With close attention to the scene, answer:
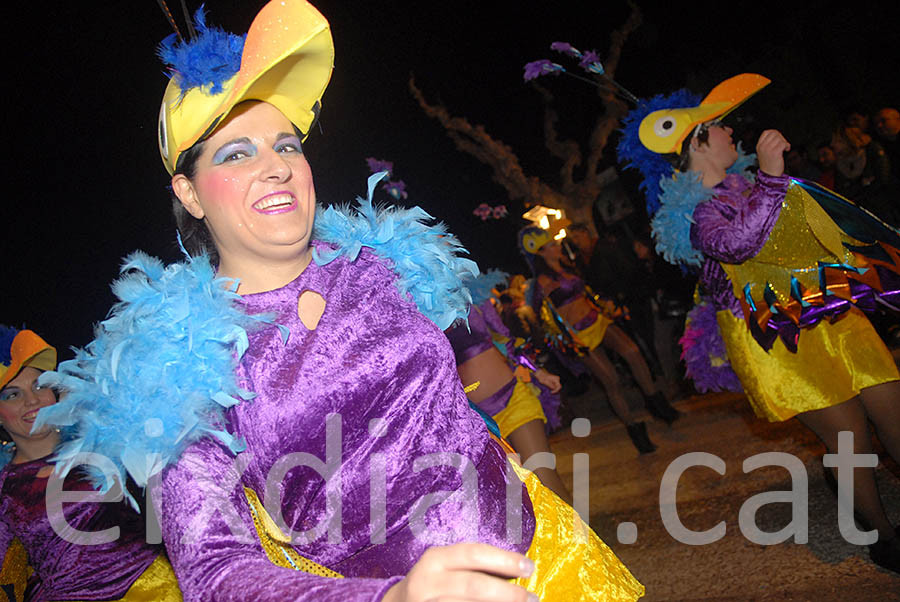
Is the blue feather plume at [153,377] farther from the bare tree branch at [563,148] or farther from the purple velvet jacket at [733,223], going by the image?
the bare tree branch at [563,148]

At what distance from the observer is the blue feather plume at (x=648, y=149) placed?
11.1 feet

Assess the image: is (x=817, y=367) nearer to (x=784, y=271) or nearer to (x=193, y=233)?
(x=784, y=271)

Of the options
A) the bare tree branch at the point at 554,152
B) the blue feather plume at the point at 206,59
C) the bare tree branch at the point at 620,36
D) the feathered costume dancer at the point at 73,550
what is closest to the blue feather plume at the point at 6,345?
the feathered costume dancer at the point at 73,550

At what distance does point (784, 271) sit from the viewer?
2830 mm

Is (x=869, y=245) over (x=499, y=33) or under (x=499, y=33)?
under

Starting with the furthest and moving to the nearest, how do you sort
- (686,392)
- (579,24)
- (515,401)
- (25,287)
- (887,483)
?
1. (579,24)
2. (686,392)
3. (25,287)
4. (515,401)
5. (887,483)


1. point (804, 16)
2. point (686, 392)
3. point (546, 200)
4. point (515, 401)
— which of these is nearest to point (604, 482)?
point (515, 401)

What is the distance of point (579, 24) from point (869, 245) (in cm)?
954

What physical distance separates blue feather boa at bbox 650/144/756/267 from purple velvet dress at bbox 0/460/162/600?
2.89 metres

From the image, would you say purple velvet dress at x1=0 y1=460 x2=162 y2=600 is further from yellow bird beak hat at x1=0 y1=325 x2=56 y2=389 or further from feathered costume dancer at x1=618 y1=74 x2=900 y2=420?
feathered costume dancer at x1=618 y1=74 x2=900 y2=420

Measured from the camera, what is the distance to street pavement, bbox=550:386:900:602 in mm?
2566

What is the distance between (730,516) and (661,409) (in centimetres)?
233

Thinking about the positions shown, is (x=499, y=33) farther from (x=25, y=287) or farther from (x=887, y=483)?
(x=887, y=483)

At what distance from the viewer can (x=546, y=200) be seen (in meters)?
11.5
